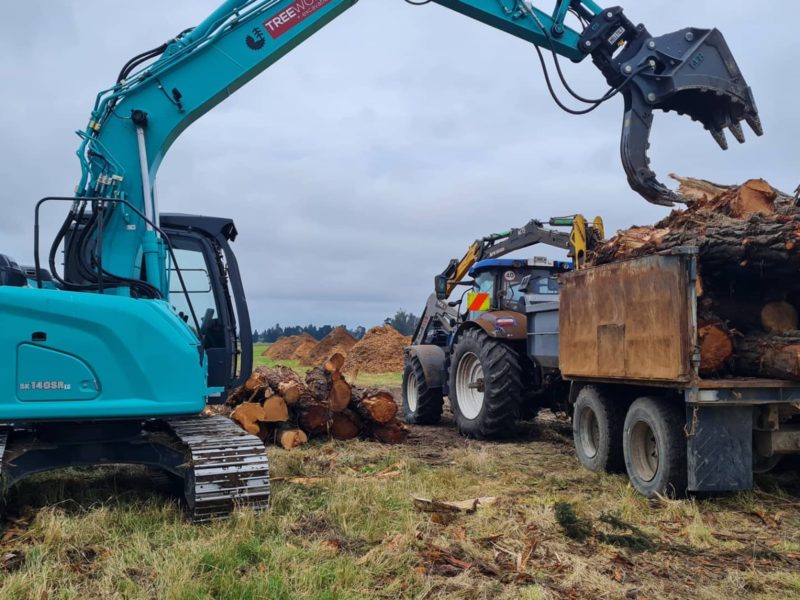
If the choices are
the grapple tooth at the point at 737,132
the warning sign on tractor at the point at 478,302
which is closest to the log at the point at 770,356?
the grapple tooth at the point at 737,132

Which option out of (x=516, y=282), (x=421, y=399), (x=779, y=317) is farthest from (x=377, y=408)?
(x=779, y=317)

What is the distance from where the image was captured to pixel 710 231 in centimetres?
565

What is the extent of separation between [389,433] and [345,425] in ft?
1.83

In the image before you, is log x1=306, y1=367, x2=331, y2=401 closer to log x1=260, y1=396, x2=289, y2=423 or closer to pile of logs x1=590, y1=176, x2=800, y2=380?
log x1=260, y1=396, x2=289, y2=423

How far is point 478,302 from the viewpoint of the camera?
406 inches

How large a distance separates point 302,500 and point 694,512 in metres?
2.79

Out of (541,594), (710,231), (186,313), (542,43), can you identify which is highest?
(542,43)

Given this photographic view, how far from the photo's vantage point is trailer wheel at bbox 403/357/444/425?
11195mm

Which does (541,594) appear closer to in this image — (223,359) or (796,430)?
(796,430)

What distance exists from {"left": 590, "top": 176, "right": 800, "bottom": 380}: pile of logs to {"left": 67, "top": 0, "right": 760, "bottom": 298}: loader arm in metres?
0.89

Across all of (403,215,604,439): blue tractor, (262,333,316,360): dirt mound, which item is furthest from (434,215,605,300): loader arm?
(262,333,316,360): dirt mound

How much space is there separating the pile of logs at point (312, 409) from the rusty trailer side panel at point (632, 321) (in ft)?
9.09

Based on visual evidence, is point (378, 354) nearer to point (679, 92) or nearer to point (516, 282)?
point (516, 282)

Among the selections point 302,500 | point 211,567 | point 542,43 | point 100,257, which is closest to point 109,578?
point 211,567
